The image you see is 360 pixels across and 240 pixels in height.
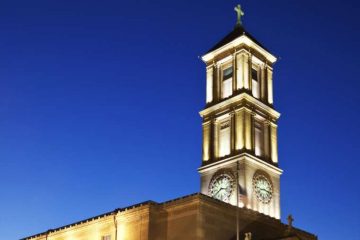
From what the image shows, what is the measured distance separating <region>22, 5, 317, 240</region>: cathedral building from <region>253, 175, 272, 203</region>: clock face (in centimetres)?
12

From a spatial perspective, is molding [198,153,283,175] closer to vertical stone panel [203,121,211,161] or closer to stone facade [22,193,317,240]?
vertical stone panel [203,121,211,161]

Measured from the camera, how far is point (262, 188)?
249 ft

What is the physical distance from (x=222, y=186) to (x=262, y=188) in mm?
4864

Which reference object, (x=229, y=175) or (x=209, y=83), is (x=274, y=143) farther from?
(x=209, y=83)

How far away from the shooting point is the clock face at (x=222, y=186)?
244 ft

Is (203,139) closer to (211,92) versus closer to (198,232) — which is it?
(211,92)

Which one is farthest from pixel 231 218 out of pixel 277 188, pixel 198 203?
pixel 277 188

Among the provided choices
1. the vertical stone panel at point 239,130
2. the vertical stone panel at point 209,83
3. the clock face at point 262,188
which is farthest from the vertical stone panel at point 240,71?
the clock face at point 262,188

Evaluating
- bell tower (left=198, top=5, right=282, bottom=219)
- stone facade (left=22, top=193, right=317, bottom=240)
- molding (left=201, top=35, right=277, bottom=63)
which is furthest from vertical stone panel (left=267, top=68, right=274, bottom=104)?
stone facade (left=22, top=193, right=317, bottom=240)

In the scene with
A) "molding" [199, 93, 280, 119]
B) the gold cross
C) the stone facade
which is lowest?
the stone facade

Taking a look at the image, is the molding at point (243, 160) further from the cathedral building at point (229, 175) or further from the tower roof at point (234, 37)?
the tower roof at point (234, 37)

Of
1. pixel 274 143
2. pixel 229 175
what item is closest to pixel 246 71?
pixel 274 143

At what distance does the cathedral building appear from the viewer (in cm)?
6153

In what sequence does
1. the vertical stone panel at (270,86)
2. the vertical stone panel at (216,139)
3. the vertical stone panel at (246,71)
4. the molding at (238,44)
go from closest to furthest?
1. the vertical stone panel at (216,139)
2. the vertical stone panel at (246,71)
3. the molding at (238,44)
4. the vertical stone panel at (270,86)
